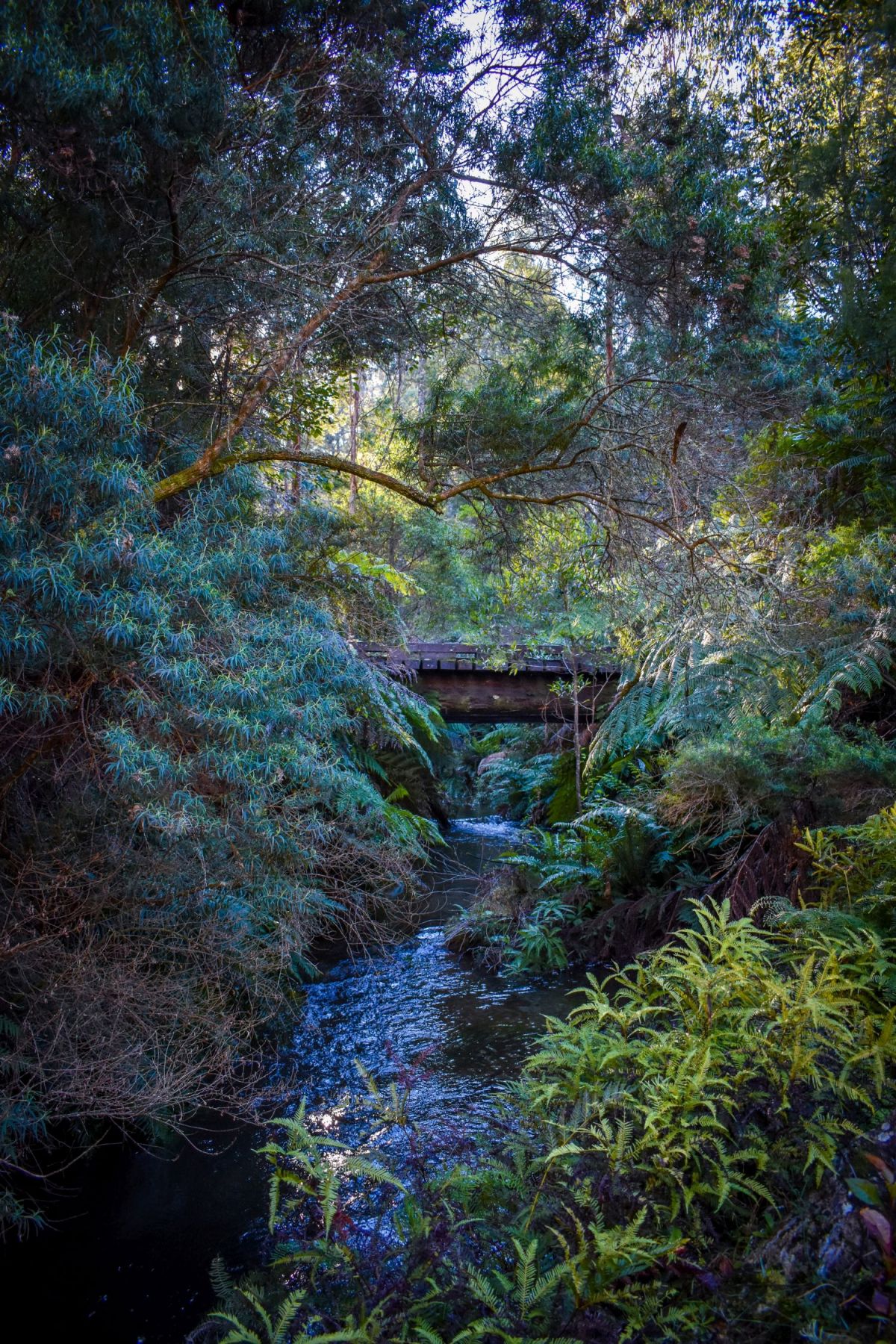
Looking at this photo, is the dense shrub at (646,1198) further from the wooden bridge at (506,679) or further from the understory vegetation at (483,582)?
the wooden bridge at (506,679)

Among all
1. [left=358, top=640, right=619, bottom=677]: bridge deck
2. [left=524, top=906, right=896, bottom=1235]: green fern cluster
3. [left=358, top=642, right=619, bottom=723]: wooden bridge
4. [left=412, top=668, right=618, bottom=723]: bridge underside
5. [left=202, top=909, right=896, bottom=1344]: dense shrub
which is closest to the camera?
[left=202, top=909, right=896, bottom=1344]: dense shrub

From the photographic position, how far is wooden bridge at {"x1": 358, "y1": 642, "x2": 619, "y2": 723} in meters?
10.6

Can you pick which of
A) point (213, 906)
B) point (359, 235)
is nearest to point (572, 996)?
point (213, 906)

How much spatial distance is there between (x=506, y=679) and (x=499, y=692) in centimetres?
21

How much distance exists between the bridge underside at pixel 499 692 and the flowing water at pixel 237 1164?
4.47 meters

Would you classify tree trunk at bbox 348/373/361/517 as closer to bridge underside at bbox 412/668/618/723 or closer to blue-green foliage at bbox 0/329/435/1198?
bridge underside at bbox 412/668/618/723

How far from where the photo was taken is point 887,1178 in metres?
1.75

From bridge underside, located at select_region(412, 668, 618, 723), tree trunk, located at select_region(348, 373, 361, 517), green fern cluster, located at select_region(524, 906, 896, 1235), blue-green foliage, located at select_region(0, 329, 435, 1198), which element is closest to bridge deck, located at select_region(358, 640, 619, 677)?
bridge underside, located at select_region(412, 668, 618, 723)

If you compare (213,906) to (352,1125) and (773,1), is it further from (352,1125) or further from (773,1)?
(773,1)

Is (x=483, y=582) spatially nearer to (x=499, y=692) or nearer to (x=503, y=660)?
(x=503, y=660)

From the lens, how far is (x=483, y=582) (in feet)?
25.1

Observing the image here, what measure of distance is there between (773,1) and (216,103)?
3456 millimetres

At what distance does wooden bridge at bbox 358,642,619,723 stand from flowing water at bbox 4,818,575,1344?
14.1 ft

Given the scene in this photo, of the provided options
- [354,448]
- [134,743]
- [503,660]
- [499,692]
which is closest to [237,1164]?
[134,743]
